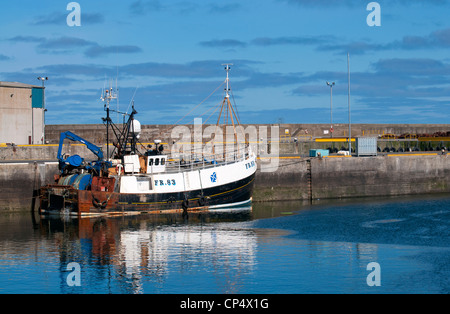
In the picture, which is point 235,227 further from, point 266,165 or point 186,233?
point 266,165

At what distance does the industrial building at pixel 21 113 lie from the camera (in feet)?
200

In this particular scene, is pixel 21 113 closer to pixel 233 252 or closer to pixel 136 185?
pixel 136 185

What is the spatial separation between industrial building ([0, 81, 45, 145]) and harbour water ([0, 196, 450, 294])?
71.6 feet

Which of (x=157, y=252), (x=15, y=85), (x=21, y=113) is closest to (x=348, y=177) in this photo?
(x=157, y=252)

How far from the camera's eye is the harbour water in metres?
23.5

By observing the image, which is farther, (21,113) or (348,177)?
(21,113)

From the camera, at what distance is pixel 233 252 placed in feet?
94.8

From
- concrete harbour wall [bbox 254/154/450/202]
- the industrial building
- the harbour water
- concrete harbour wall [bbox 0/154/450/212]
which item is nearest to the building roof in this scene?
the industrial building

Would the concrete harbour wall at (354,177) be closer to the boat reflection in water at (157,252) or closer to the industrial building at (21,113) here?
the boat reflection in water at (157,252)

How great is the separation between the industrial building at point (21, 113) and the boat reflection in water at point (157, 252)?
24.3 metres

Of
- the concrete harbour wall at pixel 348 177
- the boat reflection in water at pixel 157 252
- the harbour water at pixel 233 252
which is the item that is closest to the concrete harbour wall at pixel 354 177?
the concrete harbour wall at pixel 348 177

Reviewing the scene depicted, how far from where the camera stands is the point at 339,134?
7681 centimetres

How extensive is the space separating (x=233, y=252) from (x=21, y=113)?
132ft
